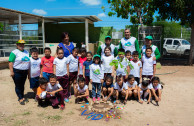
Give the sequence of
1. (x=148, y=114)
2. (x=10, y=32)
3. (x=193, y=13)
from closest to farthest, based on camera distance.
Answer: (x=148, y=114) → (x=193, y=13) → (x=10, y=32)

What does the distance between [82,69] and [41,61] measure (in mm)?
1156

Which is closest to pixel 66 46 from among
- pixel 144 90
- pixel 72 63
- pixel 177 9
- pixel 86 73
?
pixel 72 63

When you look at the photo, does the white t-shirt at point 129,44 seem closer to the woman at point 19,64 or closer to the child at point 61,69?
the child at point 61,69

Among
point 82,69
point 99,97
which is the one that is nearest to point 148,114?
point 99,97

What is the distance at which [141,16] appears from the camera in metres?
12.0

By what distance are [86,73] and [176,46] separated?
12.5 m

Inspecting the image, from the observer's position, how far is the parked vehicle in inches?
557

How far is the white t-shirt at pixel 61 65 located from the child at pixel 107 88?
113 cm

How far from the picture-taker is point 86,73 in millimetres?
4652

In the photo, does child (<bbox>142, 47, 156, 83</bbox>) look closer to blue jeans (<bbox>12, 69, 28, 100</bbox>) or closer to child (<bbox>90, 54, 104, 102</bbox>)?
child (<bbox>90, 54, 104, 102</bbox>)

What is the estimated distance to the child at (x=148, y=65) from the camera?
454cm

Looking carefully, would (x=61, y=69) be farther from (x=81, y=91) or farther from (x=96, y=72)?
(x=96, y=72)

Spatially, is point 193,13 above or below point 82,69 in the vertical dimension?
above

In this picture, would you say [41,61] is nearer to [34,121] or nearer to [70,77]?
[70,77]
